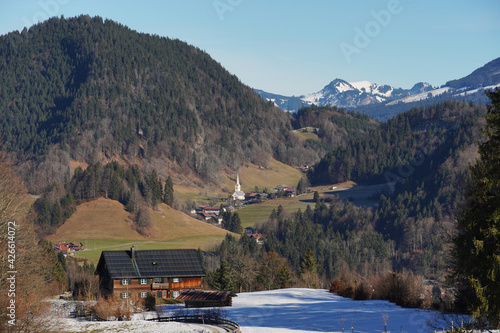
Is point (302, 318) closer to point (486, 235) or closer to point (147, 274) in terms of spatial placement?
point (486, 235)

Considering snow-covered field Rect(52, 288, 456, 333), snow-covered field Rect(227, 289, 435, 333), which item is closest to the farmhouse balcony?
snow-covered field Rect(227, 289, 435, 333)

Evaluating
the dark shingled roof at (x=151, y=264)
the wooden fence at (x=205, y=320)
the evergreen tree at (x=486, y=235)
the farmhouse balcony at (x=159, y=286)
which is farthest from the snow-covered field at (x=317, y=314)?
the evergreen tree at (x=486, y=235)

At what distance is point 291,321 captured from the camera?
60.9m

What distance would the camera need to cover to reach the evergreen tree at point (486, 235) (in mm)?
38594

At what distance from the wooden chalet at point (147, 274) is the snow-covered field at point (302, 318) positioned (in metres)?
14.6

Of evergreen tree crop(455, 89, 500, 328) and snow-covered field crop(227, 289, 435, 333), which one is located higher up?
evergreen tree crop(455, 89, 500, 328)

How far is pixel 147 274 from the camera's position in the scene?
297 ft

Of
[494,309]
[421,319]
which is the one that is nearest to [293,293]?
[421,319]

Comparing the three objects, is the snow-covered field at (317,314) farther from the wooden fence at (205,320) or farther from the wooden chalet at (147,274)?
the wooden chalet at (147,274)

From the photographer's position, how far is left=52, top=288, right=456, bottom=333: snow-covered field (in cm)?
5512

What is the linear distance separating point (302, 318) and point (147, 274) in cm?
3394

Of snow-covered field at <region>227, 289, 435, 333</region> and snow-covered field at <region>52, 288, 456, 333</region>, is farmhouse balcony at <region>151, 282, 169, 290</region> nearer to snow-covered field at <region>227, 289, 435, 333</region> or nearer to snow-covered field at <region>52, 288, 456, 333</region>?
snow-covered field at <region>227, 289, 435, 333</region>

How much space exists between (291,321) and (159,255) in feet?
121

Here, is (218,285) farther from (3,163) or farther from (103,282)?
(3,163)
